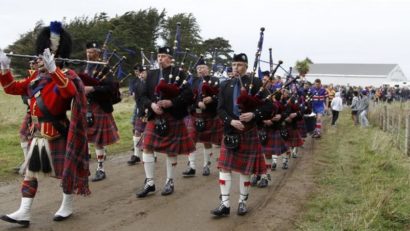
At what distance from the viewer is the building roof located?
68.9 metres

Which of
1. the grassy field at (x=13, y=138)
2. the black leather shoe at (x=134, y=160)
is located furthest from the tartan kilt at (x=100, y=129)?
the grassy field at (x=13, y=138)

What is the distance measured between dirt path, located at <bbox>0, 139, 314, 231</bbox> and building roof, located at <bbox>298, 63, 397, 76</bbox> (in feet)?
209

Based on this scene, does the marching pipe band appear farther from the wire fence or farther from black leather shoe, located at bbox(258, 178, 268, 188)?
the wire fence

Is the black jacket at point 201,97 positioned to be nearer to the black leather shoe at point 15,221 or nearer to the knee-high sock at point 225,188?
the knee-high sock at point 225,188

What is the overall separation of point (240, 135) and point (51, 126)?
2038 mm

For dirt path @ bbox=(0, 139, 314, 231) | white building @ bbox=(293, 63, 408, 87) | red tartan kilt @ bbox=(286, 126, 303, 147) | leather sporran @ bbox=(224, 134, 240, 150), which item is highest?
white building @ bbox=(293, 63, 408, 87)

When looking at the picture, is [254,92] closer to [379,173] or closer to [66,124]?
[66,124]

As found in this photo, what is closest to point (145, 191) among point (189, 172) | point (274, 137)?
point (189, 172)

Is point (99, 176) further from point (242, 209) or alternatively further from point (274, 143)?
point (274, 143)

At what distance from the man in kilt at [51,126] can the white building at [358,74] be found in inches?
2436

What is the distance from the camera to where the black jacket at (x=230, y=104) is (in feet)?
17.1

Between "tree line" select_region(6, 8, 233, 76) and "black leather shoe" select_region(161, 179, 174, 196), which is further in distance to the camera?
"tree line" select_region(6, 8, 233, 76)

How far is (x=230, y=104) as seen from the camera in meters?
5.36

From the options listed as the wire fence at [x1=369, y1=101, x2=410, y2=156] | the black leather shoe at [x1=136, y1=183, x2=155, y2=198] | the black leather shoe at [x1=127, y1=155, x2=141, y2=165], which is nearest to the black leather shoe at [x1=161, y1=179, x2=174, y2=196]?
the black leather shoe at [x1=136, y1=183, x2=155, y2=198]
